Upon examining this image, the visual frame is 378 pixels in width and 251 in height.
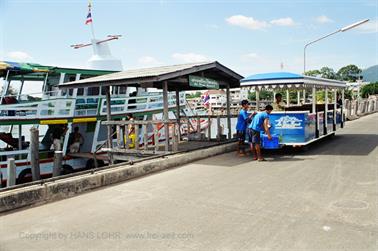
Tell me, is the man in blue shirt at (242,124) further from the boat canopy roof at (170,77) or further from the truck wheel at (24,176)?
the truck wheel at (24,176)

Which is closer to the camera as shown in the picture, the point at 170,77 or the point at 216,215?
the point at 216,215

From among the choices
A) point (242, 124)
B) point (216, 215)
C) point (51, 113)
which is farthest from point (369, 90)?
point (216, 215)

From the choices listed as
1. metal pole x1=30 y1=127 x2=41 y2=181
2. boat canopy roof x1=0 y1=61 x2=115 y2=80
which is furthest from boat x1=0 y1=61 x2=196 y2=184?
metal pole x1=30 y1=127 x2=41 y2=181

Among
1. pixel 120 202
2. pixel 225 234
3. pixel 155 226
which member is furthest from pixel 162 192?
pixel 225 234

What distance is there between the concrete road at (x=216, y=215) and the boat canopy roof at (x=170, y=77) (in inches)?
113

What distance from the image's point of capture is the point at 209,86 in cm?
1169

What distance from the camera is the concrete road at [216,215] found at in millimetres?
4246

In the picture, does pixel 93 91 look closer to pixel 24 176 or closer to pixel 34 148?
pixel 24 176

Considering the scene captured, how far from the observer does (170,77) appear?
9.45m

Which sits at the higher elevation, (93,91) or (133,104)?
(93,91)

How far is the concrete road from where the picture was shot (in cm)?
425

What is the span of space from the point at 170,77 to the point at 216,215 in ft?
17.0

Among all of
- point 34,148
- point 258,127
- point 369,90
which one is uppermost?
point 369,90

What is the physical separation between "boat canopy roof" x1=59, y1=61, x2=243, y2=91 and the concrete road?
9.41ft
